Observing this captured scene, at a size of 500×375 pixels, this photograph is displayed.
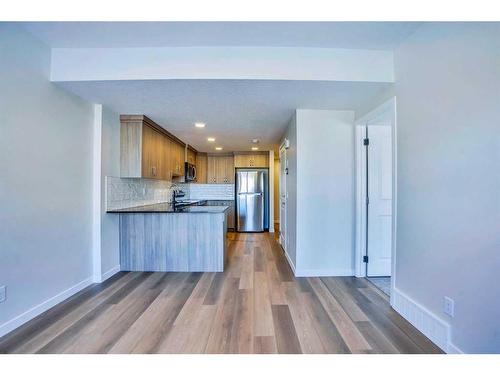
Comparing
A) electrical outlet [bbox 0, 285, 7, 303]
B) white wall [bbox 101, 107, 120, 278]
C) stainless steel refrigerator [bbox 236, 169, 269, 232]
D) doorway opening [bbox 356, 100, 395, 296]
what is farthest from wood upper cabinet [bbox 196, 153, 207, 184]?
electrical outlet [bbox 0, 285, 7, 303]

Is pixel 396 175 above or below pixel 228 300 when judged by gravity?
above

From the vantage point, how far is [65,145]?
2393 mm

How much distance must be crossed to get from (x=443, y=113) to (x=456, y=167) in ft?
1.34

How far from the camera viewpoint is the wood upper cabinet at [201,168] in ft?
21.0

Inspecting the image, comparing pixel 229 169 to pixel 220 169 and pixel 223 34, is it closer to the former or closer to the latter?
pixel 220 169

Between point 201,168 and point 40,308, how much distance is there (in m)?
4.70

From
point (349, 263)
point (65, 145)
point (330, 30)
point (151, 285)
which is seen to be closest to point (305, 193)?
point (349, 263)

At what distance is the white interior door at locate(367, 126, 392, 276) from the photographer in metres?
2.94

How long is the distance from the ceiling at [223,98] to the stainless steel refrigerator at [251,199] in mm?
2394

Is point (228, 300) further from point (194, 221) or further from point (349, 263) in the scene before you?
point (349, 263)

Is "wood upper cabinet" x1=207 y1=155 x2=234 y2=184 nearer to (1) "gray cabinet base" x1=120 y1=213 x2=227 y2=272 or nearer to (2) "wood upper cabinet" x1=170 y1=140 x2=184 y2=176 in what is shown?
(2) "wood upper cabinet" x1=170 y1=140 x2=184 y2=176

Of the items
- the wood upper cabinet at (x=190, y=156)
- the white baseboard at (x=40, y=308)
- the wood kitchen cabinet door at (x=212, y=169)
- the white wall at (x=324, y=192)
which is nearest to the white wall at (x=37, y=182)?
the white baseboard at (x=40, y=308)

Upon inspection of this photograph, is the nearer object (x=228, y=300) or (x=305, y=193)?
(x=228, y=300)
